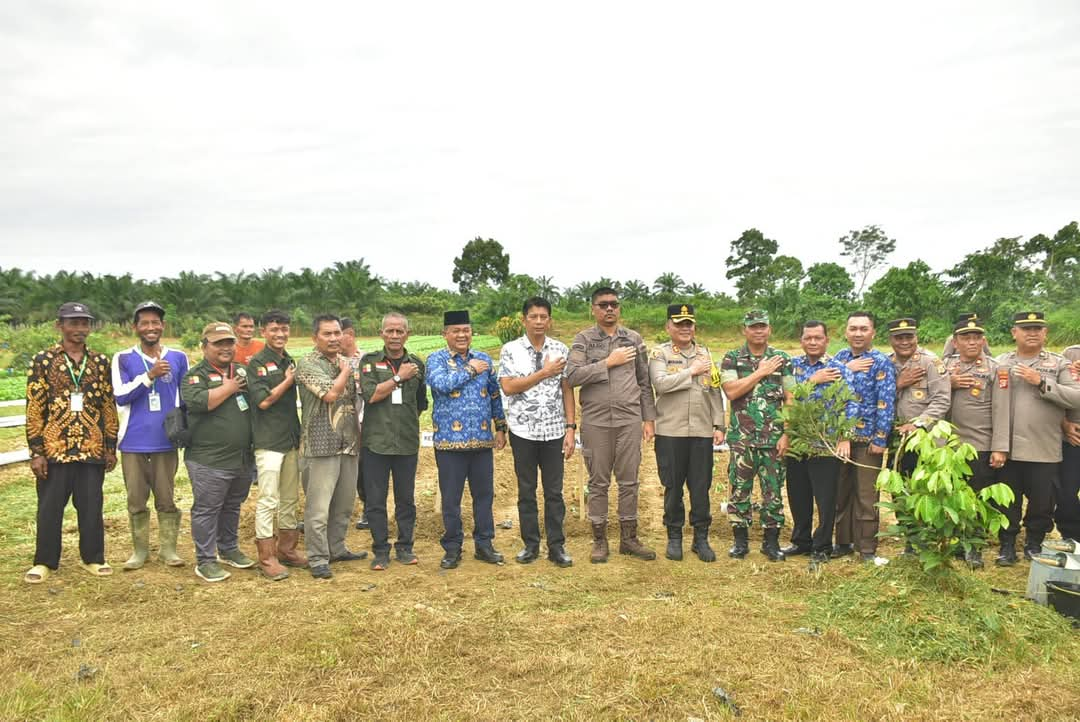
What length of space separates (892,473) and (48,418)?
540 cm

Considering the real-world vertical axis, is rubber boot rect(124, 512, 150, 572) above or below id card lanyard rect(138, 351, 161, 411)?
below

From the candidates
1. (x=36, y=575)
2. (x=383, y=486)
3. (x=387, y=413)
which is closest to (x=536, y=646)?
(x=383, y=486)

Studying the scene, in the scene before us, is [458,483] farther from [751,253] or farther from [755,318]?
[751,253]

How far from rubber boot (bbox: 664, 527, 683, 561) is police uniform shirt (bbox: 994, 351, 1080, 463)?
2.45 m

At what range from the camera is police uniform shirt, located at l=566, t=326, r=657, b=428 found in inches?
210

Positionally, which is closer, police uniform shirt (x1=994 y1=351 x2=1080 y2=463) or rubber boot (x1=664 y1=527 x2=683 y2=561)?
police uniform shirt (x1=994 y1=351 x2=1080 y2=463)

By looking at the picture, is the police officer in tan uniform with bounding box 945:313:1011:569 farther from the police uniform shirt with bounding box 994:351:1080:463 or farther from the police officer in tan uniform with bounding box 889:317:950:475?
A: the police officer in tan uniform with bounding box 889:317:950:475

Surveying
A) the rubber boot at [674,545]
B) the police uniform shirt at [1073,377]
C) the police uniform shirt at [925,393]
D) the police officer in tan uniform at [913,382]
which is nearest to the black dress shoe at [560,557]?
the rubber boot at [674,545]

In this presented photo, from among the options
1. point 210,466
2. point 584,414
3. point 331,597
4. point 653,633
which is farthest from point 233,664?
point 584,414

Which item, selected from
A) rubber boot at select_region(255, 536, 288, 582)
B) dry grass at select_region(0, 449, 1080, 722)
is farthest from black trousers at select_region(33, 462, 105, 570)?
rubber boot at select_region(255, 536, 288, 582)

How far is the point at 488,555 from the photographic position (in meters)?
5.38

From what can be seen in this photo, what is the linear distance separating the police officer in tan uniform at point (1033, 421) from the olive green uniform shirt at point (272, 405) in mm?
5099

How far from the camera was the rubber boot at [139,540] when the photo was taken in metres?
5.16

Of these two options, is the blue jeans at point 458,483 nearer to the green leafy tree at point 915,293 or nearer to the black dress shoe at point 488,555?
the black dress shoe at point 488,555
